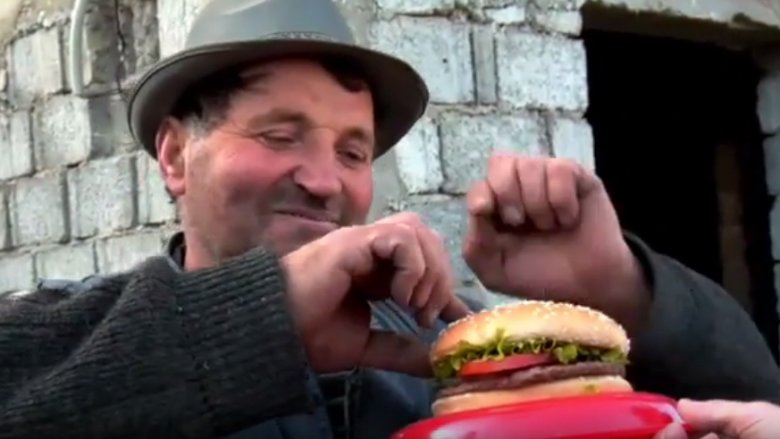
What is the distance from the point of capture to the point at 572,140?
3.54 meters

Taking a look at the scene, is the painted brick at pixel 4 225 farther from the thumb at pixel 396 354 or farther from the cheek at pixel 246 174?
the thumb at pixel 396 354

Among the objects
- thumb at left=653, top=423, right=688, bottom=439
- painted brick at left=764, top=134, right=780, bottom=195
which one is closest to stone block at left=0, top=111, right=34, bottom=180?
painted brick at left=764, top=134, right=780, bottom=195

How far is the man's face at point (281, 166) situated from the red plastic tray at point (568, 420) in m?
0.57

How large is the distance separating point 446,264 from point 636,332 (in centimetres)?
38

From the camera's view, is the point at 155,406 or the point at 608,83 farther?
the point at 608,83

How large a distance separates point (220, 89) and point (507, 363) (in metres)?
0.78

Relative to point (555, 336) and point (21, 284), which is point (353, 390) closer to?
point (555, 336)

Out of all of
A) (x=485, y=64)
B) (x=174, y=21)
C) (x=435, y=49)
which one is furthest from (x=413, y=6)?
(x=174, y=21)

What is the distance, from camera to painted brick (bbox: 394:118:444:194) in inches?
126

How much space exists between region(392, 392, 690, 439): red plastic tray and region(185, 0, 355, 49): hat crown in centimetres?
79

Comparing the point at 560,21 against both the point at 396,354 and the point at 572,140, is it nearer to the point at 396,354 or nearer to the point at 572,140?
the point at 572,140

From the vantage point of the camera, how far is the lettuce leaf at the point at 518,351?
4.46 ft

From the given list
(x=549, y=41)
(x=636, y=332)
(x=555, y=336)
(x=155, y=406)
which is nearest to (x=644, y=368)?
(x=636, y=332)

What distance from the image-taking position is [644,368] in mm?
1645
